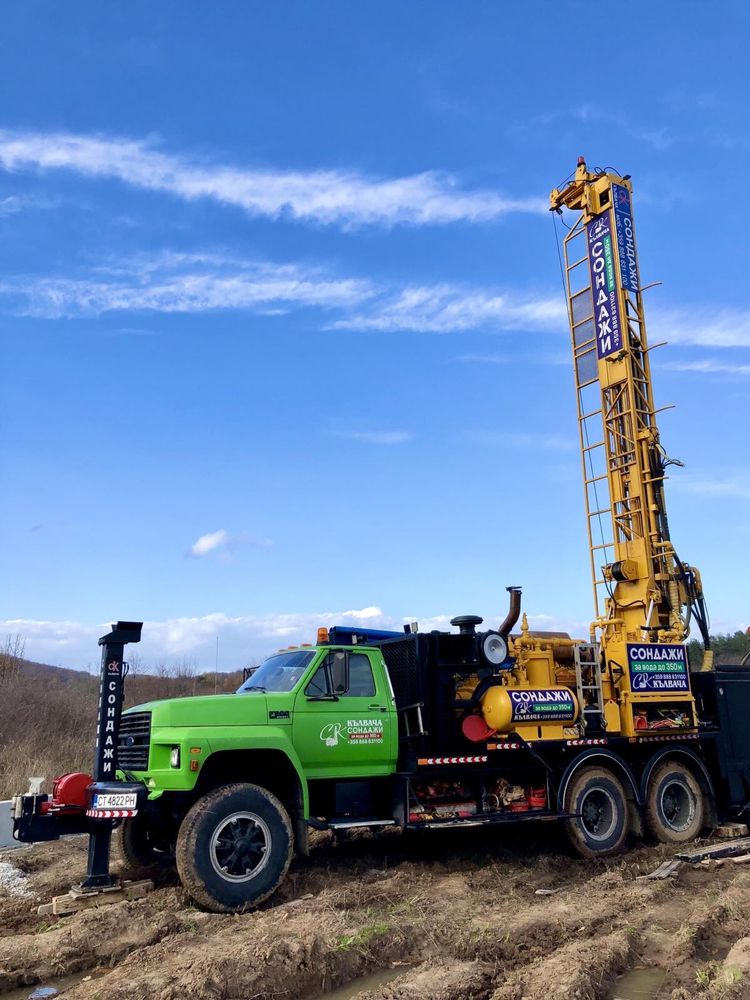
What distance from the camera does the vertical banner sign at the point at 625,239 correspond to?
1430cm

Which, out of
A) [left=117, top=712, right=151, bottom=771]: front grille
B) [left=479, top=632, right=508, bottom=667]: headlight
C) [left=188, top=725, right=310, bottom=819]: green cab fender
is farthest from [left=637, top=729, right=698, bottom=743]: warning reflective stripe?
[left=117, top=712, right=151, bottom=771]: front grille

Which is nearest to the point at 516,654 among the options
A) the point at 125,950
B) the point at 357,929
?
the point at 357,929

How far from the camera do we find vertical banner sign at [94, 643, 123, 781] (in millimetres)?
8414

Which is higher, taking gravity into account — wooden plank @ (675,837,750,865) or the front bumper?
the front bumper

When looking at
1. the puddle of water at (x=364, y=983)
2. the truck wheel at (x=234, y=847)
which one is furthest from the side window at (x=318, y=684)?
the puddle of water at (x=364, y=983)

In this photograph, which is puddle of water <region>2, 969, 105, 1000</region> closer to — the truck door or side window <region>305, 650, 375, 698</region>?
the truck door

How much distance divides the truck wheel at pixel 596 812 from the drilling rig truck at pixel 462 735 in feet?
0.08

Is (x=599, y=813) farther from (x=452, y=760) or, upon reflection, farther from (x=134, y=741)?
(x=134, y=741)

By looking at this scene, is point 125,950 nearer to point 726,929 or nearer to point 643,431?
point 726,929

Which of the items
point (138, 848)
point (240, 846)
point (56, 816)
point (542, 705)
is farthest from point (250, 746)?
point (542, 705)

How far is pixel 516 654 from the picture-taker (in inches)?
434

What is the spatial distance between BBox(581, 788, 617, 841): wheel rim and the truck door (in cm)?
270

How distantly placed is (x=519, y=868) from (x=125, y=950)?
467 cm

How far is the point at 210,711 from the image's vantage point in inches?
335
